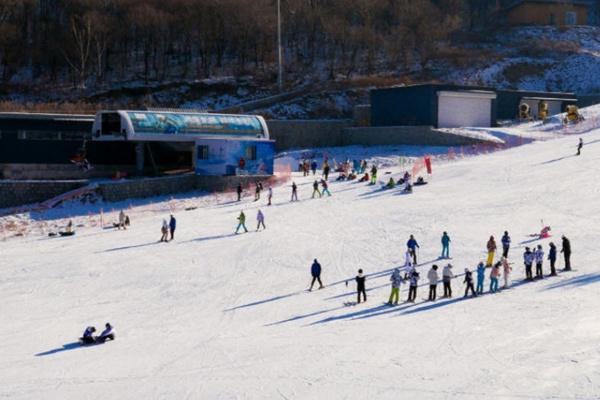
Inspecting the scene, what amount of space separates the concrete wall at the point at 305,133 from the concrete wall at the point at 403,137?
925mm

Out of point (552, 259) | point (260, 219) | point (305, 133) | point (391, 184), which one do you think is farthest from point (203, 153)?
point (552, 259)

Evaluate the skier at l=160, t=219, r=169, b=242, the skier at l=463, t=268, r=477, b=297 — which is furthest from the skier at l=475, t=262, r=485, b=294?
the skier at l=160, t=219, r=169, b=242

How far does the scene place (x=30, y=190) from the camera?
37.1 meters

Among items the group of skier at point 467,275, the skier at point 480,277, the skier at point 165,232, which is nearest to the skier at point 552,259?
the group of skier at point 467,275

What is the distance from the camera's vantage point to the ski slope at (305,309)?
1348cm

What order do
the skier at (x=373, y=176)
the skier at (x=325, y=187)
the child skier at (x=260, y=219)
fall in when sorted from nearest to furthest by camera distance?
1. the child skier at (x=260, y=219)
2. the skier at (x=325, y=187)
3. the skier at (x=373, y=176)

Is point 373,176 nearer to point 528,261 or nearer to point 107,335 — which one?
point 528,261

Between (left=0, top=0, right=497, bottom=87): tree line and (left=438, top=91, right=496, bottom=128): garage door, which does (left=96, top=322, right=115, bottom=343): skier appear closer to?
(left=438, top=91, right=496, bottom=128): garage door

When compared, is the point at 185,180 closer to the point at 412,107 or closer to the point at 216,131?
the point at 216,131

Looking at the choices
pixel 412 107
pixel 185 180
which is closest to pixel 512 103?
pixel 412 107

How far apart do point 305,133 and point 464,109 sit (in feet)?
34.2

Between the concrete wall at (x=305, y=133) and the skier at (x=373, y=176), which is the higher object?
the concrete wall at (x=305, y=133)

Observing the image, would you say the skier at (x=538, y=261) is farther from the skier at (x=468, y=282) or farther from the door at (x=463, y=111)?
the door at (x=463, y=111)

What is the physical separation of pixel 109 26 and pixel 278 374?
5937cm
